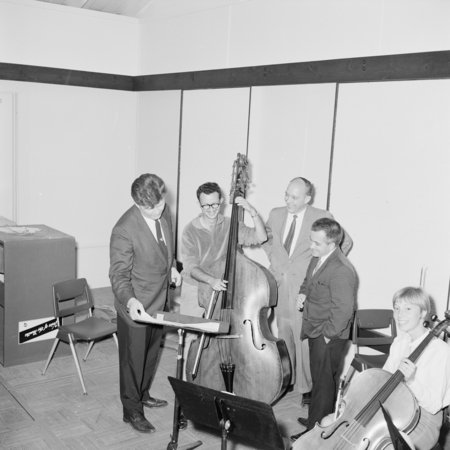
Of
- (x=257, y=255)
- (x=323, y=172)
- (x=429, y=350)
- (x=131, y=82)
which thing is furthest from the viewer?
(x=131, y=82)

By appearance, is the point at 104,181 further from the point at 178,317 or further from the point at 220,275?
the point at 178,317

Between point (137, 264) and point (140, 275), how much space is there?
76 mm

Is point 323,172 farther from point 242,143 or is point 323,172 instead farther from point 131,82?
point 131,82

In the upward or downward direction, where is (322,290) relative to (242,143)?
downward

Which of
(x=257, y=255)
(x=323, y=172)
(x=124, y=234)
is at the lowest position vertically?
(x=257, y=255)

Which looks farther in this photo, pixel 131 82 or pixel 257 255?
pixel 131 82

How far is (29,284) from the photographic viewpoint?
5.20m

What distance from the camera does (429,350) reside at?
3.04 m

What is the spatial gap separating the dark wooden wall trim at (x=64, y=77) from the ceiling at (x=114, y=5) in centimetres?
75

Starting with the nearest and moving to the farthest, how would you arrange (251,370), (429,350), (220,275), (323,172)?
(429,350)
(251,370)
(220,275)
(323,172)

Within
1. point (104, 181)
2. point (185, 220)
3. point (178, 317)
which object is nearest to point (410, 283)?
point (178, 317)

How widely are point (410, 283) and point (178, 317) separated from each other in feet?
6.96

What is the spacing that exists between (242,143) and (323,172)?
119 cm

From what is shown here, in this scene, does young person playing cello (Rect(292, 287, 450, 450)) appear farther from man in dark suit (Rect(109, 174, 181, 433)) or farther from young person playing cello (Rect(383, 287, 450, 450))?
man in dark suit (Rect(109, 174, 181, 433))
